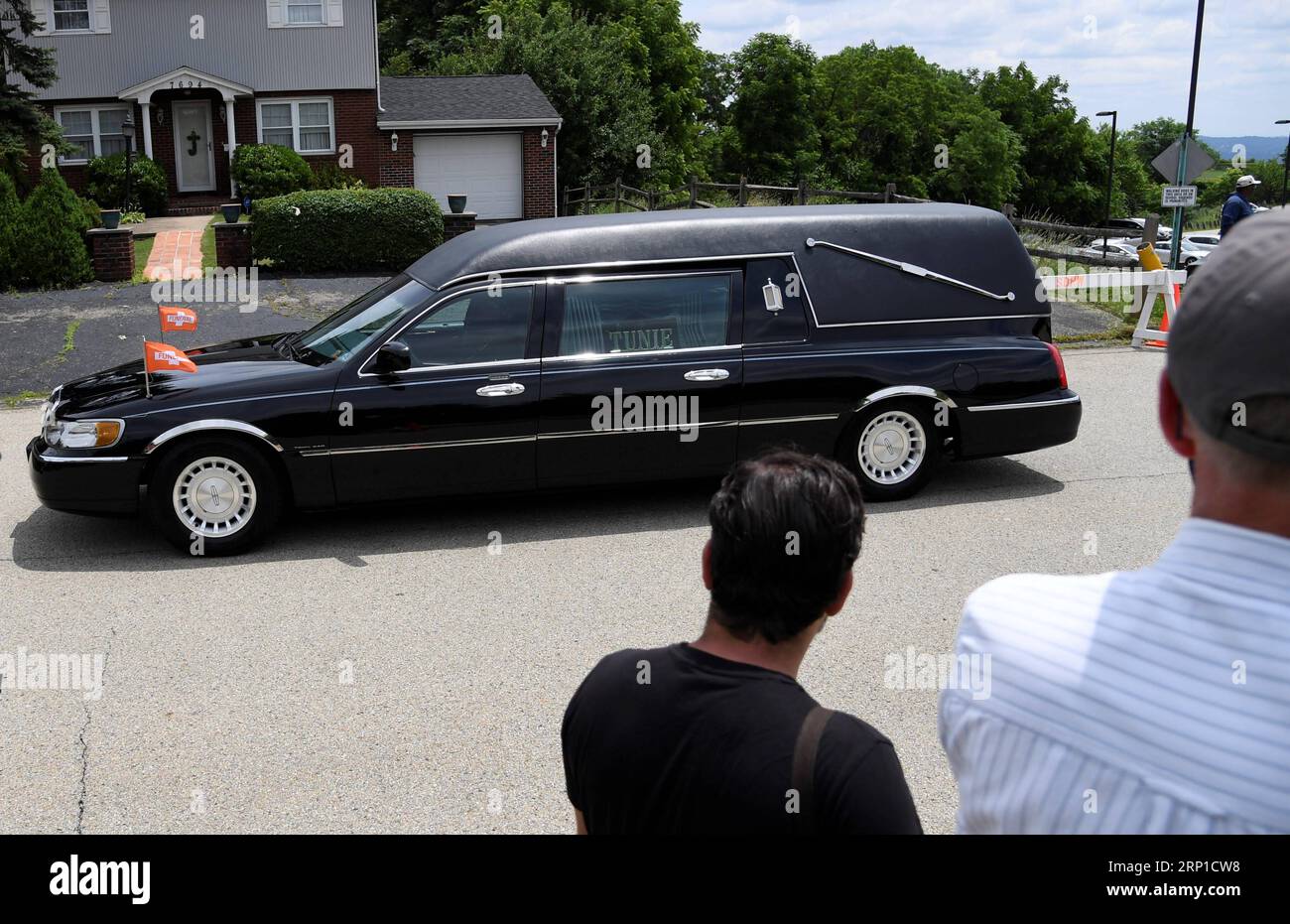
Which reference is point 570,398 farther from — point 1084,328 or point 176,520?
point 1084,328

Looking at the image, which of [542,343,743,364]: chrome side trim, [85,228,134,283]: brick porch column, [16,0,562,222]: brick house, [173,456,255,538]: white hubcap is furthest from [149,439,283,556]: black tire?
[16,0,562,222]: brick house

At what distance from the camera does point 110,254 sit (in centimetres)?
2034

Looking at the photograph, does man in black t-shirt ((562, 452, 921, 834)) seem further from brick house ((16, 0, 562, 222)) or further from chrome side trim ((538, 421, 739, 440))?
brick house ((16, 0, 562, 222))

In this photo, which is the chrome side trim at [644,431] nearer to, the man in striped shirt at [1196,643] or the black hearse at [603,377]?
the black hearse at [603,377]

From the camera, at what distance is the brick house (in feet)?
109

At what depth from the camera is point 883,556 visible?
7445 millimetres

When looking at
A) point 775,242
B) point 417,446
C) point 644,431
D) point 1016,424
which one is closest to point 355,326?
point 417,446

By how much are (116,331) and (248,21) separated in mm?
20317

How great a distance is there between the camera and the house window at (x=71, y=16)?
3294 centimetres

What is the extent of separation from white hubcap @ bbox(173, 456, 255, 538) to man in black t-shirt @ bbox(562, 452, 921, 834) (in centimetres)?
552

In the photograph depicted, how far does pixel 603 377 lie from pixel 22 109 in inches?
795

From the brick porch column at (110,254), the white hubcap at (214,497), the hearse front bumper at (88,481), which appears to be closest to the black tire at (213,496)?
the white hubcap at (214,497)

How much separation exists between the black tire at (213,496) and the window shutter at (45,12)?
29.9 metres
